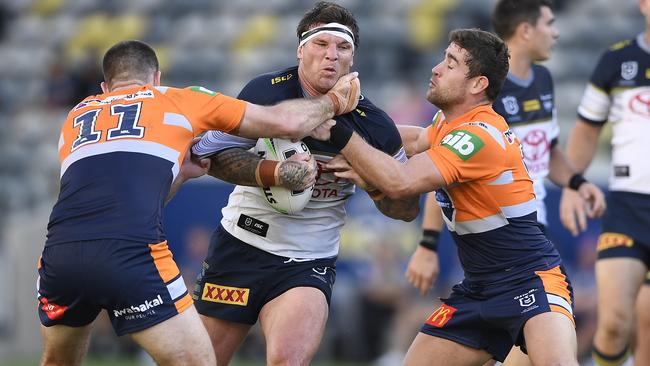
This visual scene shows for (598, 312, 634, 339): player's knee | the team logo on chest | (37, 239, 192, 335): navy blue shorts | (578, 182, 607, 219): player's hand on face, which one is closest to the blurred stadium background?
(578, 182, 607, 219): player's hand on face

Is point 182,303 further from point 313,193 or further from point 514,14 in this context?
point 514,14

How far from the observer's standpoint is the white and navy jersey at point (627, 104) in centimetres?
915

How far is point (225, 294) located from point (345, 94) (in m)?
A: 1.54

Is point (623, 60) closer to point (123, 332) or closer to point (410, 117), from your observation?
point (123, 332)

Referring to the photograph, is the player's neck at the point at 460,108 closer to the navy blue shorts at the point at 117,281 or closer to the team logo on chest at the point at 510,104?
the team logo on chest at the point at 510,104

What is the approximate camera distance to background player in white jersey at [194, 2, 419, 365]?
738cm

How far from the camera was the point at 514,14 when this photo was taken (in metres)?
9.10

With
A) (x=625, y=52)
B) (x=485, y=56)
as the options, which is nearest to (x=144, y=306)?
(x=485, y=56)

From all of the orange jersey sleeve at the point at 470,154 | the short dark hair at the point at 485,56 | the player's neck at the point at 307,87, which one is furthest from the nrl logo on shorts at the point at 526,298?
the player's neck at the point at 307,87

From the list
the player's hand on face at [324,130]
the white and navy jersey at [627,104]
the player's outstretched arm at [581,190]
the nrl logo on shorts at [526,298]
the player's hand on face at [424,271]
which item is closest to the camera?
the nrl logo on shorts at [526,298]

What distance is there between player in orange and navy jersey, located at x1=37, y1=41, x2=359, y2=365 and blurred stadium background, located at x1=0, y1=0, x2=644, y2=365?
681cm

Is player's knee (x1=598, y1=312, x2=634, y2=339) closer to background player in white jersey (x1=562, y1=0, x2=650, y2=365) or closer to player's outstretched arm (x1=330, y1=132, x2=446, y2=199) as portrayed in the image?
background player in white jersey (x1=562, y1=0, x2=650, y2=365)

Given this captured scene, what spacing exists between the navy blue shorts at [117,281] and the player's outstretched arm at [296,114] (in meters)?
0.94

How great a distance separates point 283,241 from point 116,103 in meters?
1.47
